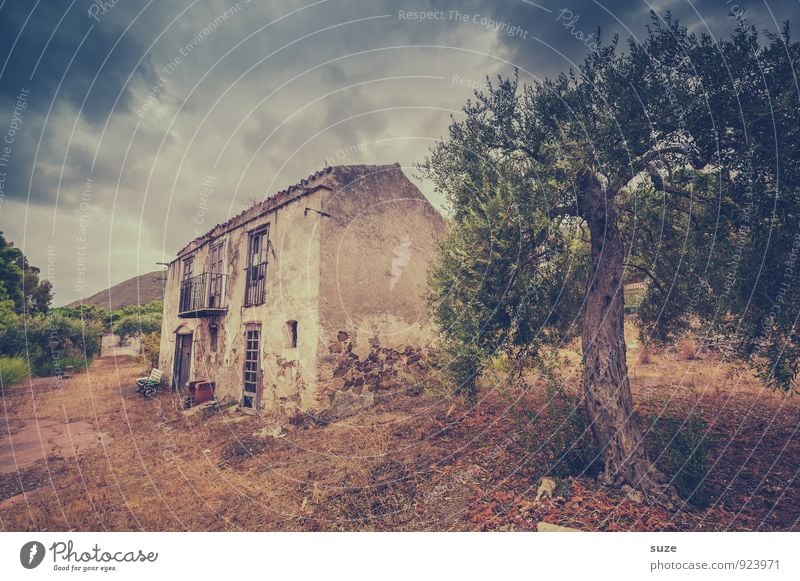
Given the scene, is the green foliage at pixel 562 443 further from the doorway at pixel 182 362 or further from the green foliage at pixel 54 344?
the green foliage at pixel 54 344

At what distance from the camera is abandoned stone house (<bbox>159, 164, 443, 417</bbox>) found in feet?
30.1

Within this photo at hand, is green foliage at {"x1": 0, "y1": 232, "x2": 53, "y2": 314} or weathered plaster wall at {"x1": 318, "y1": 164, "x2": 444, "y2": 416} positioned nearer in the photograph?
weathered plaster wall at {"x1": 318, "y1": 164, "x2": 444, "y2": 416}

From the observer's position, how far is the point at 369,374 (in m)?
9.76

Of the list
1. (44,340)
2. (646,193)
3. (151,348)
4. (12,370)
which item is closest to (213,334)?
(12,370)

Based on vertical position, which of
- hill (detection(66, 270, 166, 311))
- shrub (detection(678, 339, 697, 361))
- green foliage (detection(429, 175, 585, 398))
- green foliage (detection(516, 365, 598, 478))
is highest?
hill (detection(66, 270, 166, 311))

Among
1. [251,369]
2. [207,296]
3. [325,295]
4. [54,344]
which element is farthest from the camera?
[54,344]

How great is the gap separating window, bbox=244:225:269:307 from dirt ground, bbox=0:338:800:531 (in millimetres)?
3770

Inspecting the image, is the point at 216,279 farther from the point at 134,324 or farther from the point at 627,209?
the point at 134,324

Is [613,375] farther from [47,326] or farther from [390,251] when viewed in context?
[47,326]

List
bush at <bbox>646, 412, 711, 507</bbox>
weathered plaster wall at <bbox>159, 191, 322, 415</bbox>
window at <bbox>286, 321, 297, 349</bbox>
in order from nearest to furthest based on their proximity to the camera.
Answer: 1. bush at <bbox>646, 412, 711, 507</bbox>
2. weathered plaster wall at <bbox>159, 191, 322, 415</bbox>
3. window at <bbox>286, 321, 297, 349</bbox>

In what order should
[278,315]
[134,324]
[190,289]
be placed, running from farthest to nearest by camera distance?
[134,324]
[190,289]
[278,315]

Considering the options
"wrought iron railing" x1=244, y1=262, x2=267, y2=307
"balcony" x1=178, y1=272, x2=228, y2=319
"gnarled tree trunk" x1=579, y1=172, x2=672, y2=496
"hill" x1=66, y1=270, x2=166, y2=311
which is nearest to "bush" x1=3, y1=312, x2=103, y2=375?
"balcony" x1=178, y1=272, x2=228, y2=319

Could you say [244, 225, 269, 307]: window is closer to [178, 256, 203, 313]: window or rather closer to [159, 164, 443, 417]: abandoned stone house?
[159, 164, 443, 417]: abandoned stone house

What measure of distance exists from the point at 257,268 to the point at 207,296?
12.2 feet
